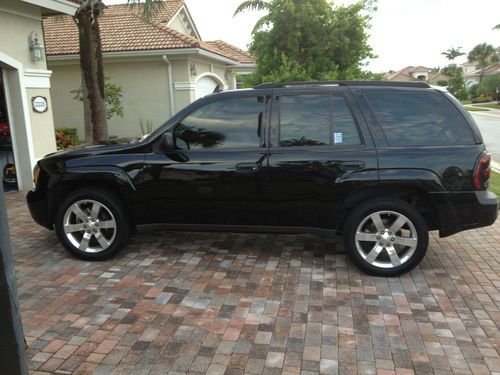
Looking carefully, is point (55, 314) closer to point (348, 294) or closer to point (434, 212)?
point (348, 294)

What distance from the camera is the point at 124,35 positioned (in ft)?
51.9

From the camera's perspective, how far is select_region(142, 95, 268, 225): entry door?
4672 mm

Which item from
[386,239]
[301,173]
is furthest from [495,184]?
[301,173]

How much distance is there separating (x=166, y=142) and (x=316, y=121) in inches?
59.2

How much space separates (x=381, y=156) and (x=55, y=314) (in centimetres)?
320

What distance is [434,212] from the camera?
4.50 m

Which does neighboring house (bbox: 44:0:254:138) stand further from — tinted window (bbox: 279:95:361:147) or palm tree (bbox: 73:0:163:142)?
tinted window (bbox: 279:95:361:147)

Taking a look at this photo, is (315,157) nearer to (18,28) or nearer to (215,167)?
(215,167)

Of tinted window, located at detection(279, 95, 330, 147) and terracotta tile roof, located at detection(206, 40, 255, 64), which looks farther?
terracotta tile roof, located at detection(206, 40, 255, 64)

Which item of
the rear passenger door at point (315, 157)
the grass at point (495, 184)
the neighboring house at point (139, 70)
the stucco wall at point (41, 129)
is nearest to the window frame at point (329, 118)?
the rear passenger door at point (315, 157)

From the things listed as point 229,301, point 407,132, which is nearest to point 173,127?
point 229,301

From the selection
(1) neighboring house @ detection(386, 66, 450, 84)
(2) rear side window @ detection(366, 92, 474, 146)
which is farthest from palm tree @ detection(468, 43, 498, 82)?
(2) rear side window @ detection(366, 92, 474, 146)

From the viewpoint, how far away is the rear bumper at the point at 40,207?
5.12 meters

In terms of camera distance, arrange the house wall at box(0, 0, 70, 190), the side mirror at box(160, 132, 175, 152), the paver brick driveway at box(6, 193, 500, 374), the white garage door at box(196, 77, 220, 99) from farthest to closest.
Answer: the white garage door at box(196, 77, 220, 99)
the house wall at box(0, 0, 70, 190)
the side mirror at box(160, 132, 175, 152)
the paver brick driveway at box(6, 193, 500, 374)
